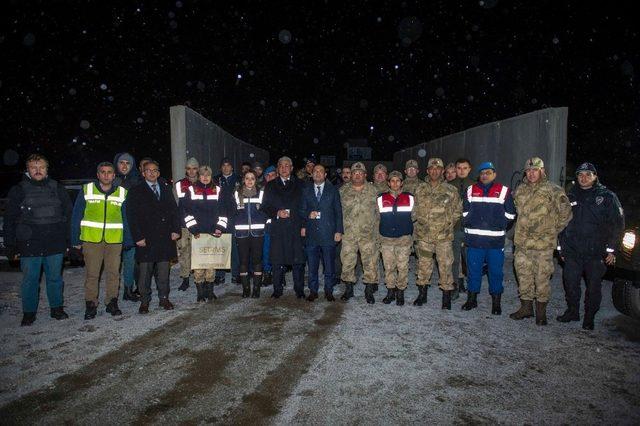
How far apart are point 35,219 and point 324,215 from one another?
3.74 m

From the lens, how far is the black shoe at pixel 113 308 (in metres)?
5.68

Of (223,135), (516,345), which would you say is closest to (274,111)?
(223,135)

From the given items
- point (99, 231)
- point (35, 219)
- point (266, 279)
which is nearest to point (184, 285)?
point (266, 279)

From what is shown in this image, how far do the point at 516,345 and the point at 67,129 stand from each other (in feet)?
64.4

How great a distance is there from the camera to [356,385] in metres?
3.64

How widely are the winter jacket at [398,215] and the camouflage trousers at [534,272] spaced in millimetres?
1497

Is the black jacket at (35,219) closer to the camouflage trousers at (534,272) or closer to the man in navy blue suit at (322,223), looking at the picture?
the man in navy blue suit at (322,223)

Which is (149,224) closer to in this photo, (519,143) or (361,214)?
(361,214)

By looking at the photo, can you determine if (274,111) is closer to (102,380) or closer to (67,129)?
(67,129)

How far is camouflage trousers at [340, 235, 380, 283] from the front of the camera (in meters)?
6.37

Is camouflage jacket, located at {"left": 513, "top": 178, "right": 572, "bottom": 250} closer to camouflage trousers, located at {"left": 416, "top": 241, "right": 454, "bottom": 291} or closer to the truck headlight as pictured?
the truck headlight

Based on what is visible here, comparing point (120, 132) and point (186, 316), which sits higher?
point (120, 132)

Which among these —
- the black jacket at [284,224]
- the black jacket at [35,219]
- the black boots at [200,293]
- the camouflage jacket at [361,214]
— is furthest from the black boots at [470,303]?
the black jacket at [35,219]

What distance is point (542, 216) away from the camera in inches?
215
